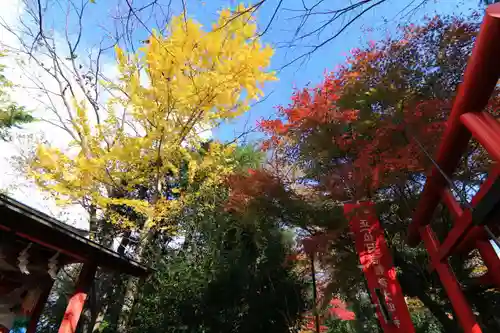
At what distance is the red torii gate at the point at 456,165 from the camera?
2453 mm

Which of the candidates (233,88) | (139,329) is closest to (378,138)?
(233,88)

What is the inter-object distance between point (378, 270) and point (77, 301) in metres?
4.34

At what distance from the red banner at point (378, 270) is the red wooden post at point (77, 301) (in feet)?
13.2

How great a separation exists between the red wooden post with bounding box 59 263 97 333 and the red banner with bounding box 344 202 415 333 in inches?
159

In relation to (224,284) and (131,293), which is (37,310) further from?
(224,284)

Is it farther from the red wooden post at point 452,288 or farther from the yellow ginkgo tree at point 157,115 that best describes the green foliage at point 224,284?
the red wooden post at point 452,288

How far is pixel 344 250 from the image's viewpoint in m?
6.84

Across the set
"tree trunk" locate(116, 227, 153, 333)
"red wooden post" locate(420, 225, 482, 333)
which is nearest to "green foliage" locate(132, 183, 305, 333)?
"tree trunk" locate(116, 227, 153, 333)

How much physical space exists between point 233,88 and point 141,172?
2.50 m

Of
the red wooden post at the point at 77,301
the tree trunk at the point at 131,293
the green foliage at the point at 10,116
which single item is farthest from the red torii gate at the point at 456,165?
the green foliage at the point at 10,116

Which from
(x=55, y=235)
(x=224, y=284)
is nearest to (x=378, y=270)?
(x=224, y=284)

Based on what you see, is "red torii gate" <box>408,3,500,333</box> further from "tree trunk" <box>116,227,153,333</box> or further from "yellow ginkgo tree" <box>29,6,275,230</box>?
"tree trunk" <box>116,227,153,333</box>

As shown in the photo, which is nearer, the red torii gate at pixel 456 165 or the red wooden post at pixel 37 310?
the red torii gate at pixel 456 165

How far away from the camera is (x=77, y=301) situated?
4191 mm
